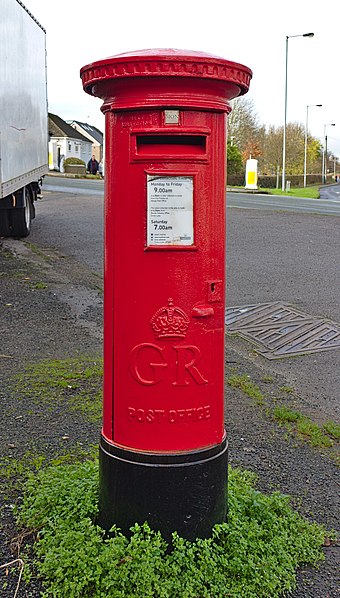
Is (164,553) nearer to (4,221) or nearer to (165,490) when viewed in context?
(165,490)

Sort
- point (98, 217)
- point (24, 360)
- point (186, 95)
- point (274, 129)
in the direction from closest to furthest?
1. point (186, 95)
2. point (24, 360)
3. point (98, 217)
4. point (274, 129)

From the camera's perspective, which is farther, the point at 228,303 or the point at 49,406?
the point at 228,303

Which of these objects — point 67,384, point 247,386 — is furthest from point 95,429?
point 247,386

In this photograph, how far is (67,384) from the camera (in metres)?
5.34

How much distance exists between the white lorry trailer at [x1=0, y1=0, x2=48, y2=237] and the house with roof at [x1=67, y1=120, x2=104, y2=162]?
262 ft

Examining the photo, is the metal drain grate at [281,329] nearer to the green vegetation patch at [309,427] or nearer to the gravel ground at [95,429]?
the gravel ground at [95,429]

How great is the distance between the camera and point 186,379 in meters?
2.88

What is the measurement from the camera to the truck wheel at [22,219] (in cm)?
1311

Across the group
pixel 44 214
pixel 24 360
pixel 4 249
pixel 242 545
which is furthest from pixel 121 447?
pixel 44 214

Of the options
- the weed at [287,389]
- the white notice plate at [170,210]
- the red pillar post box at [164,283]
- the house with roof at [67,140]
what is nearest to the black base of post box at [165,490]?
the red pillar post box at [164,283]

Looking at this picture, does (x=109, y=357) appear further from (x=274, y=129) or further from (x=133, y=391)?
(x=274, y=129)

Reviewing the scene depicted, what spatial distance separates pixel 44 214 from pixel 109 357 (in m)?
15.4

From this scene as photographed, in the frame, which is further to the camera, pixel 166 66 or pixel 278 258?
pixel 278 258

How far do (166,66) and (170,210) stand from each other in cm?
55
